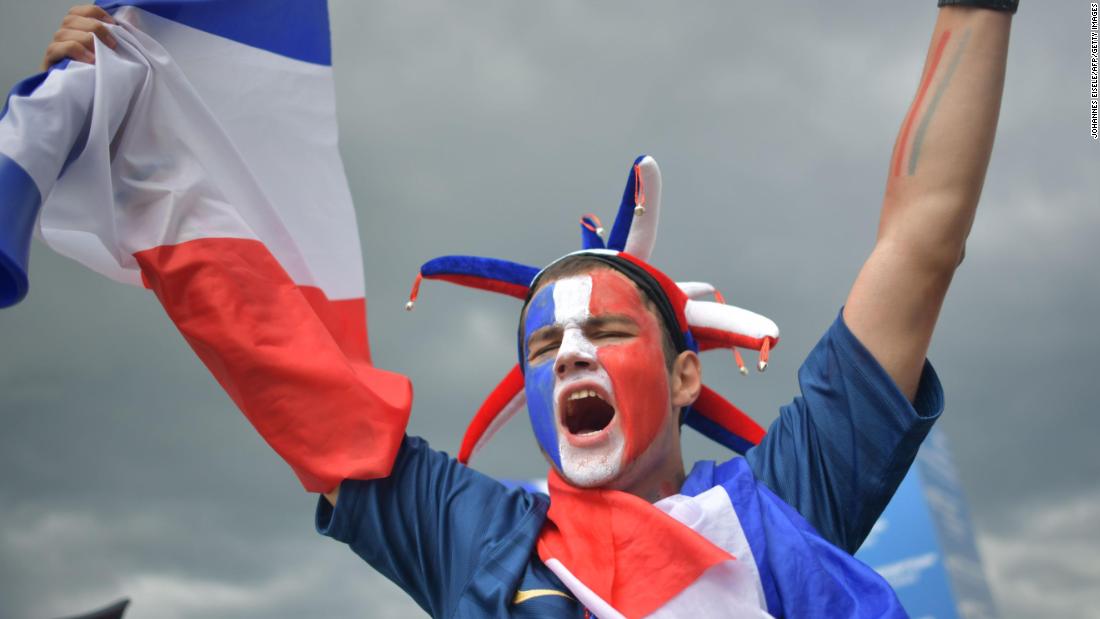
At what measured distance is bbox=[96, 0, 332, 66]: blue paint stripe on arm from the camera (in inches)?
Result: 126

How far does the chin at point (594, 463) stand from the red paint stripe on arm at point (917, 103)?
3.62 feet

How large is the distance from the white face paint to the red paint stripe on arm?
0.98 metres

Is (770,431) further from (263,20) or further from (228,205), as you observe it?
(263,20)

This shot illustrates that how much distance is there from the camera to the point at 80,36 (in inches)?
114

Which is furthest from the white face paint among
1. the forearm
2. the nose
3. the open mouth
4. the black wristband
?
the black wristband

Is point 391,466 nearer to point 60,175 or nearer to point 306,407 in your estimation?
point 306,407

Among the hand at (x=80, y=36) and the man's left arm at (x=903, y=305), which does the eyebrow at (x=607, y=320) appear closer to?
the man's left arm at (x=903, y=305)

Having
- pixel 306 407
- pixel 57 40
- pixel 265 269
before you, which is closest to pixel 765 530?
pixel 306 407

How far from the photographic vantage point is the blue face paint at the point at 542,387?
9.61 ft

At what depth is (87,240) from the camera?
2.87 m

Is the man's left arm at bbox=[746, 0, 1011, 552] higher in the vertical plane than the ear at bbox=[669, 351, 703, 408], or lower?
higher

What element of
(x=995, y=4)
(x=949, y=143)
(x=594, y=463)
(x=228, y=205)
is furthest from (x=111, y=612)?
(x=995, y=4)

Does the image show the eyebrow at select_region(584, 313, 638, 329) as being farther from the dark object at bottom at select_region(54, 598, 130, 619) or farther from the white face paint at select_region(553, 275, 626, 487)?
the dark object at bottom at select_region(54, 598, 130, 619)

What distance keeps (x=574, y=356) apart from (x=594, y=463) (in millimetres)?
305
